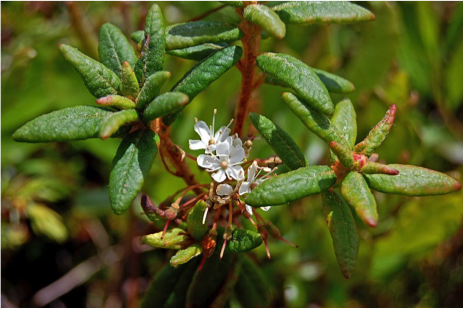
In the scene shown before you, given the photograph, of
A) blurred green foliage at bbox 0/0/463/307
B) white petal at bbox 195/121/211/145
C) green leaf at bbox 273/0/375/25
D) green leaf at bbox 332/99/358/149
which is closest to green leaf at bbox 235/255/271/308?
blurred green foliage at bbox 0/0/463/307

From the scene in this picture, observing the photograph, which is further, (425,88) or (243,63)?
(425,88)

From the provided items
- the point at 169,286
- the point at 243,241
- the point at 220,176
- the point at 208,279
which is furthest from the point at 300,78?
the point at 169,286

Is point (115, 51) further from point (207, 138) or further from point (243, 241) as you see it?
point (243, 241)

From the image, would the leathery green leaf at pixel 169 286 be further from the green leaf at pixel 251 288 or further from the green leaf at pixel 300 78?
the green leaf at pixel 300 78

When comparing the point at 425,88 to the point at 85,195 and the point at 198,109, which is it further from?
the point at 85,195

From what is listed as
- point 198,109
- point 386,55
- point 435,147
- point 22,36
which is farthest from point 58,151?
point 435,147

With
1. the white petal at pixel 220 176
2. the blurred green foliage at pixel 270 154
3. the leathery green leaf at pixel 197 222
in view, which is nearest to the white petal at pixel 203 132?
the white petal at pixel 220 176

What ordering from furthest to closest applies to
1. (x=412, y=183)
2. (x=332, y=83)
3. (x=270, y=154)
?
1. (x=270, y=154)
2. (x=332, y=83)
3. (x=412, y=183)
